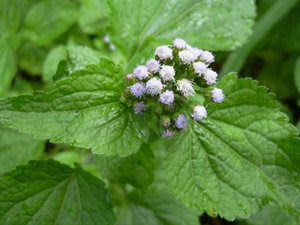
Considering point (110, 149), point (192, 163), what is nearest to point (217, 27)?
point (192, 163)

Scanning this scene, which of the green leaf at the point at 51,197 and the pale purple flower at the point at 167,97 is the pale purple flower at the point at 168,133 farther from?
the green leaf at the point at 51,197

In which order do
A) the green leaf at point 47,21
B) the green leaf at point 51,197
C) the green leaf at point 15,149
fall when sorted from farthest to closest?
the green leaf at point 47,21
the green leaf at point 15,149
the green leaf at point 51,197

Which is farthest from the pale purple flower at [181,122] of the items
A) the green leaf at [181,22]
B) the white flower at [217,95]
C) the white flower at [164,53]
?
the green leaf at [181,22]

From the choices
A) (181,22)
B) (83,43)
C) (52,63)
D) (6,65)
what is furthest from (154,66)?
(83,43)

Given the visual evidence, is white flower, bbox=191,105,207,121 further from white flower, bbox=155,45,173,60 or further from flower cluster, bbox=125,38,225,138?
white flower, bbox=155,45,173,60

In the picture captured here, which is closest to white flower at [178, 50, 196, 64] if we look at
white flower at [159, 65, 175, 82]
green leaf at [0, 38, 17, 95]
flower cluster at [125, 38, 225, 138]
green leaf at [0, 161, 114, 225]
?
flower cluster at [125, 38, 225, 138]

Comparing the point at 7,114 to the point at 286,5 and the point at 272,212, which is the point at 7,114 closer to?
the point at 272,212
